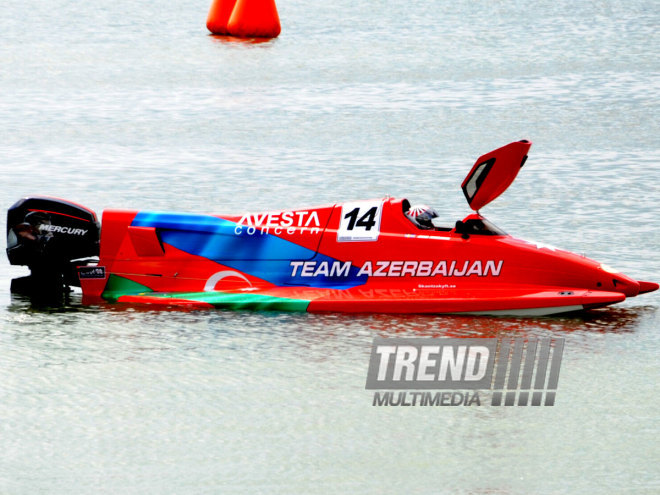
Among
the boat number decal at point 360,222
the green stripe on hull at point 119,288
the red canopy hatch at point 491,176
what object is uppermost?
the red canopy hatch at point 491,176

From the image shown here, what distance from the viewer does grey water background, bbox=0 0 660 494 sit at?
9422 millimetres

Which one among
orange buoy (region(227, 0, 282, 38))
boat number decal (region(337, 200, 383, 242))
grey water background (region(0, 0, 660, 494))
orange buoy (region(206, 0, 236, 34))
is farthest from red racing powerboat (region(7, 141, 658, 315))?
orange buoy (region(206, 0, 236, 34))

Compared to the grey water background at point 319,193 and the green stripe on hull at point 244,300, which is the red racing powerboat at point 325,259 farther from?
the grey water background at point 319,193

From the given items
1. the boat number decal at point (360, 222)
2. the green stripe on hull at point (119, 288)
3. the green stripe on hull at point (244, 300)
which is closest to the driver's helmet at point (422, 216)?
the boat number decal at point (360, 222)

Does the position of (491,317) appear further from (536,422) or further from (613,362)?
(536,422)

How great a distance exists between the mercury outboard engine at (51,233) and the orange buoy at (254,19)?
21042 millimetres

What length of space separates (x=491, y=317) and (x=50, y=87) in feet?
59.6

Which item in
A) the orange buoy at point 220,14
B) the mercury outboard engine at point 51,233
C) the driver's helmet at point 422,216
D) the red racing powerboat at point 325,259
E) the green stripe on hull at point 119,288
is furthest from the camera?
the orange buoy at point 220,14

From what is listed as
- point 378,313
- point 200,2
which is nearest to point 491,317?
point 378,313

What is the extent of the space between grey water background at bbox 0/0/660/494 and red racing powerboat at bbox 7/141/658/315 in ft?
0.84

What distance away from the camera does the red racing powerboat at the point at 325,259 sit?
12531 mm

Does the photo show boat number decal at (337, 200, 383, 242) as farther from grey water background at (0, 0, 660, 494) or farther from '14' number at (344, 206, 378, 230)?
grey water background at (0, 0, 660, 494)

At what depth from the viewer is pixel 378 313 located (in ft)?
41.4

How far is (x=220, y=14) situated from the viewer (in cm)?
3516
